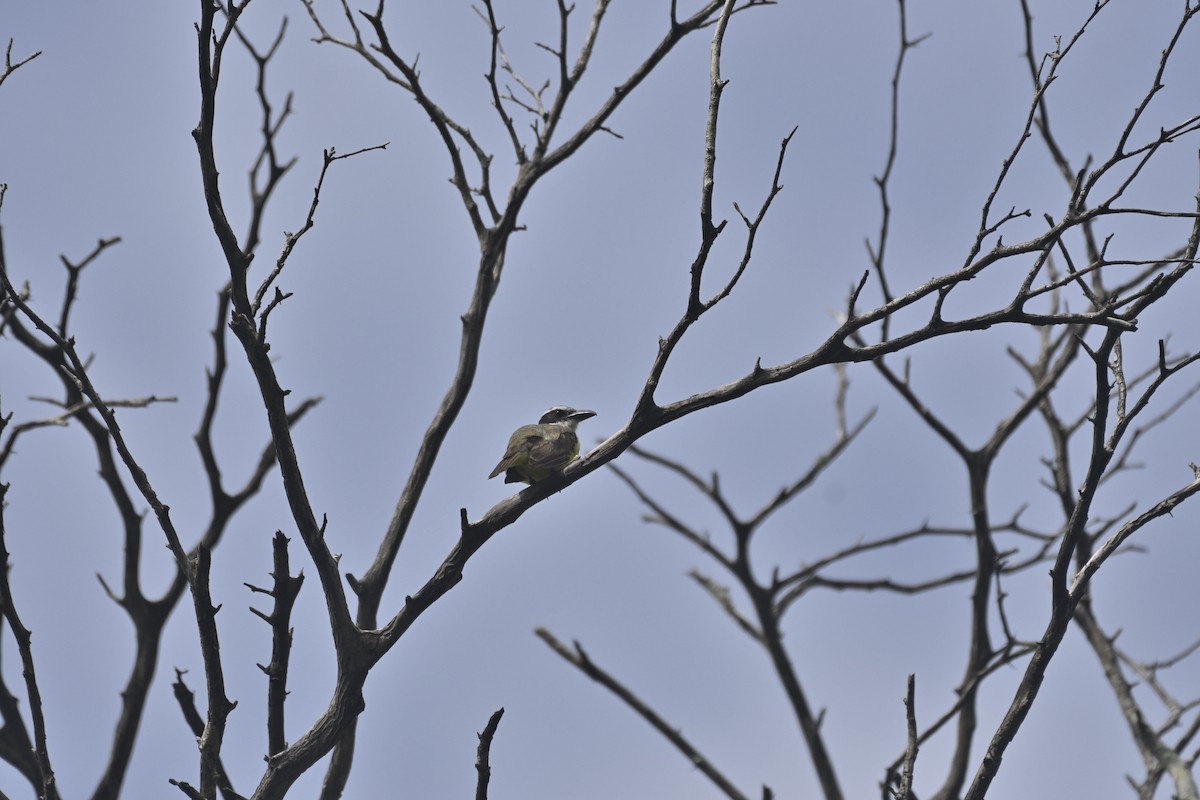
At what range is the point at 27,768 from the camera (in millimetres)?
5543

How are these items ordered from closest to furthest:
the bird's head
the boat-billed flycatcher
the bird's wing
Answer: the boat-billed flycatcher < the bird's wing < the bird's head

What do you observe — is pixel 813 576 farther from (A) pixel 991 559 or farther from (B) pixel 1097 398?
(B) pixel 1097 398

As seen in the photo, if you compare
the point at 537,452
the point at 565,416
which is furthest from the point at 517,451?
the point at 565,416

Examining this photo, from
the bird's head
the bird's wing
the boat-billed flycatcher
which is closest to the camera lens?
the boat-billed flycatcher

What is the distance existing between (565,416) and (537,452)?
1914 millimetres

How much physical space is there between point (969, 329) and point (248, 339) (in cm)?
257

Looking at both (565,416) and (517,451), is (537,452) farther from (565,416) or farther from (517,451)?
(565,416)

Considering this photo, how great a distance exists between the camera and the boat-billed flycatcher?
646 centimetres

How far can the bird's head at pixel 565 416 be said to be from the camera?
8.16 metres

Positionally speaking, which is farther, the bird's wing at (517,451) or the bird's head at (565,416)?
the bird's head at (565,416)

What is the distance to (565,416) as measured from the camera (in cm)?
841

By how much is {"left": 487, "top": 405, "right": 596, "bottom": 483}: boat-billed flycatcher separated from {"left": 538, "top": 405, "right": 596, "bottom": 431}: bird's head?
1.79 ft

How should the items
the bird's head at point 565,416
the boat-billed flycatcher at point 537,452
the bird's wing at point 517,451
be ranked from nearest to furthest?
1. the boat-billed flycatcher at point 537,452
2. the bird's wing at point 517,451
3. the bird's head at point 565,416

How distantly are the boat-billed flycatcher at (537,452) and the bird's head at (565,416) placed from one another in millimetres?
547
